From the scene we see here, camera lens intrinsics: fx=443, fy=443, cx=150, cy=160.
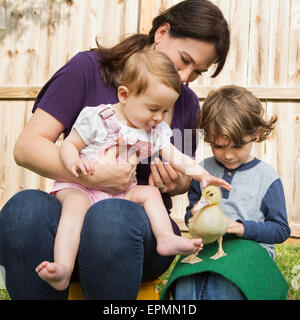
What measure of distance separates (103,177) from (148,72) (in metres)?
0.47

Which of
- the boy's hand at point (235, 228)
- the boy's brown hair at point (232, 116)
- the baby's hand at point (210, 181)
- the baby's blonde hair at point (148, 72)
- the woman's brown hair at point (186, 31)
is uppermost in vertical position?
the woman's brown hair at point (186, 31)

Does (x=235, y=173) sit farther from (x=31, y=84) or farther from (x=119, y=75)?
(x=31, y=84)

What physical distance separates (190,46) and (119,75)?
359 mm

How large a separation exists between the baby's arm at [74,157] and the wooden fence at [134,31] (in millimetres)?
2427

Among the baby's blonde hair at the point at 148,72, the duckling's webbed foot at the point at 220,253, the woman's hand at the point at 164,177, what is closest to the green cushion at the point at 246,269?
the duckling's webbed foot at the point at 220,253

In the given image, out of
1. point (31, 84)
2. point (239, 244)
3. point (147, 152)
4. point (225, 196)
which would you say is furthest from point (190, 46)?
point (31, 84)

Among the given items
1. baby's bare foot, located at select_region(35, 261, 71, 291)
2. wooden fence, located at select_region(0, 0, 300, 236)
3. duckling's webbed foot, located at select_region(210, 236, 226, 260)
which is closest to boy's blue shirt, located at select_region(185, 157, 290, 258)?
duckling's webbed foot, located at select_region(210, 236, 226, 260)

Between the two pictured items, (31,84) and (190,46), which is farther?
(31,84)

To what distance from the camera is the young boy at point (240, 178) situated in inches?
70.2

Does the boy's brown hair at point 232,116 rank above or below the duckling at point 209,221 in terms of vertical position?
above

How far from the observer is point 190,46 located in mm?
2070

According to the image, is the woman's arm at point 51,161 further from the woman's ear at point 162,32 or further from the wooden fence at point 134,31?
the wooden fence at point 134,31
